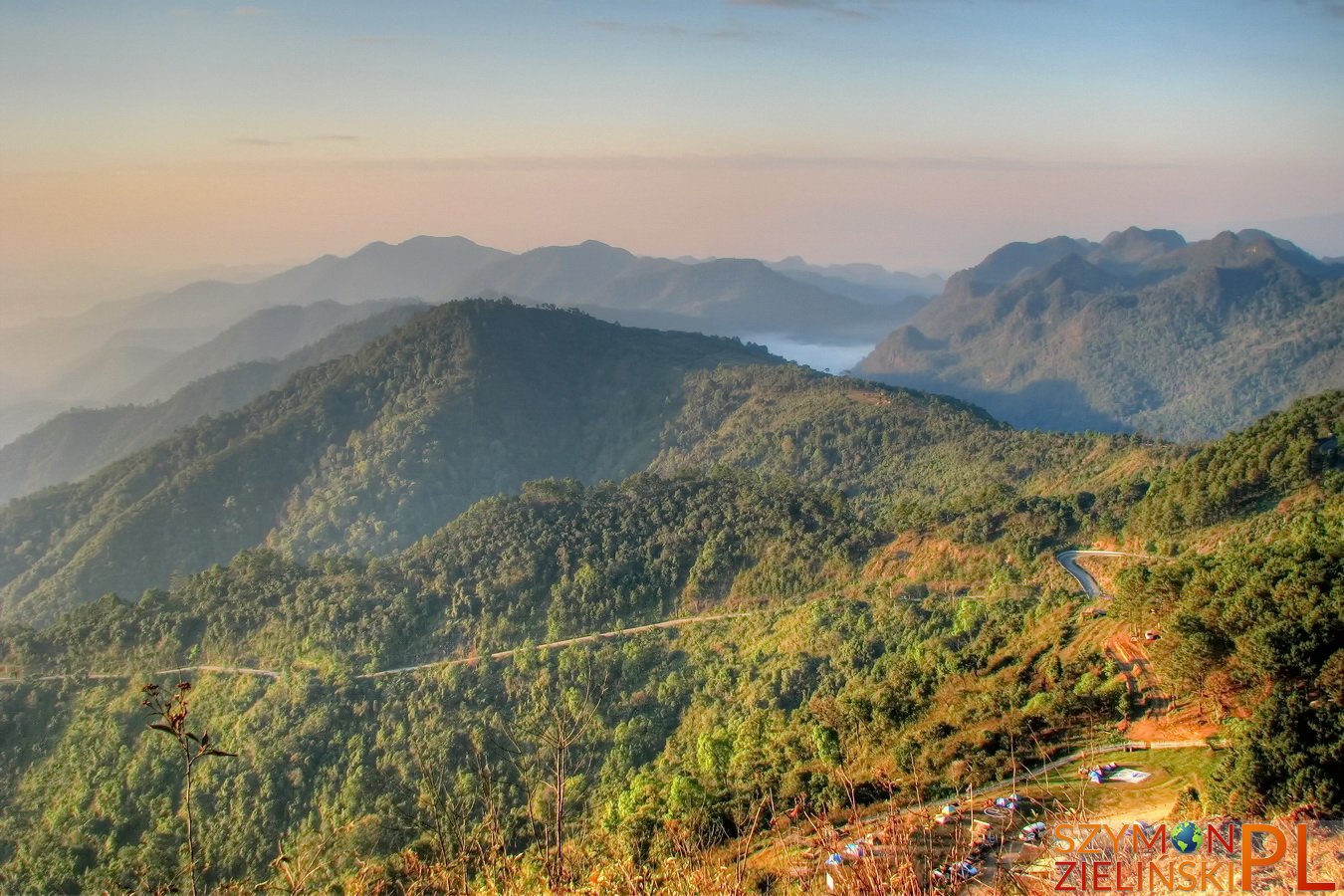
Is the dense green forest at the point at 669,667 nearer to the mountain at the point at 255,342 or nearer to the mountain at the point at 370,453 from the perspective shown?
the mountain at the point at 370,453

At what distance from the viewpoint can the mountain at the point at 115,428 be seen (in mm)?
85375

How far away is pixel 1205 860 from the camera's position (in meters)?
8.78

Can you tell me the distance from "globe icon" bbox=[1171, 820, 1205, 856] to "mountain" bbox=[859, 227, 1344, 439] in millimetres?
97940

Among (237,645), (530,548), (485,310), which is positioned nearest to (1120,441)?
(530,548)

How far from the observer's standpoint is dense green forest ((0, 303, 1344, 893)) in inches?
538

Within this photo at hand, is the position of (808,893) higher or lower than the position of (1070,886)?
lower

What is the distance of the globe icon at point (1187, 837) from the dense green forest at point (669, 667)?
157 cm

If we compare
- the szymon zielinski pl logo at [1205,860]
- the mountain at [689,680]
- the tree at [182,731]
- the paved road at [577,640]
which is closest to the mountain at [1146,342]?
the mountain at [689,680]

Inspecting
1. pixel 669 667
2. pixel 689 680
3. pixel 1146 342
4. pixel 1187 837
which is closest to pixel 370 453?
pixel 669 667

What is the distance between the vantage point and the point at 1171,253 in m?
155

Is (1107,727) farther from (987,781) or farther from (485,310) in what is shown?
(485,310)

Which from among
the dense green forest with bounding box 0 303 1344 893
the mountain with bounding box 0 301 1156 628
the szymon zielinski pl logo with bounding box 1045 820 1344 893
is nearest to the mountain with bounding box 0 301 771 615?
the mountain with bounding box 0 301 1156 628

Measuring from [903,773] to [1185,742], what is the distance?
4.03 metres

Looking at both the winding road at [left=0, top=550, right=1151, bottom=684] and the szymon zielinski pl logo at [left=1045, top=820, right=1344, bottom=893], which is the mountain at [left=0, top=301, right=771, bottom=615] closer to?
the winding road at [left=0, top=550, right=1151, bottom=684]
